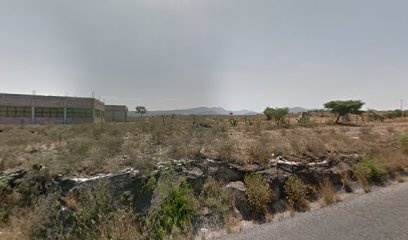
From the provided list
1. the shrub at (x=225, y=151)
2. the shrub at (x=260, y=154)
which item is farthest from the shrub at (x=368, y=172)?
the shrub at (x=225, y=151)

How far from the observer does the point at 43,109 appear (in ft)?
158

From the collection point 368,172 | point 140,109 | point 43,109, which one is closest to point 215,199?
point 368,172

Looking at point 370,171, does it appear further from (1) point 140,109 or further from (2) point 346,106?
(1) point 140,109

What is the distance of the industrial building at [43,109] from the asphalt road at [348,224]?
5158 cm

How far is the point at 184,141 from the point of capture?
32.9 ft

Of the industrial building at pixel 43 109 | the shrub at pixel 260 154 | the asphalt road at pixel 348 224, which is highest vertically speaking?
the industrial building at pixel 43 109

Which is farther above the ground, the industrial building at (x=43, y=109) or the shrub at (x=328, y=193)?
the industrial building at (x=43, y=109)

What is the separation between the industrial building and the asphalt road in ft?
169

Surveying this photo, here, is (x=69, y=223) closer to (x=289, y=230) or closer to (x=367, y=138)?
(x=289, y=230)

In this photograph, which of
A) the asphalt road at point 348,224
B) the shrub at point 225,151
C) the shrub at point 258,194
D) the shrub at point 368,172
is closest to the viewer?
the asphalt road at point 348,224

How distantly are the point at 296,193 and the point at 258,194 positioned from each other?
4.17ft

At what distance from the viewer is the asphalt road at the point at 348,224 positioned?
520cm

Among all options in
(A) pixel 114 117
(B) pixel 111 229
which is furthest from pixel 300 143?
(A) pixel 114 117

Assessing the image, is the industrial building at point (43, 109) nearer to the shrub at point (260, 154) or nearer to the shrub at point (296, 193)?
→ the shrub at point (260, 154)
